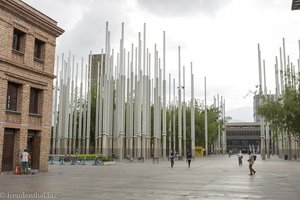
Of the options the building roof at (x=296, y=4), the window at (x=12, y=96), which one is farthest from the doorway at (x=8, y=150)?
the building roof at (x=296, y=4)

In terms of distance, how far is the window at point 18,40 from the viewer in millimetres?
22417

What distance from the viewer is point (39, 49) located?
24.4 m

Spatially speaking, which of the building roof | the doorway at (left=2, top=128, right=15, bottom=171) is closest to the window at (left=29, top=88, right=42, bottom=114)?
the doorway at (left=2, top=128, right=15, bottom=171)

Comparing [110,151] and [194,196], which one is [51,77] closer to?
[194,196]

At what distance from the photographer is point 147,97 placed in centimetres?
4794

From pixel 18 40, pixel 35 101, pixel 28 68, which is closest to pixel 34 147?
pixel 35 101

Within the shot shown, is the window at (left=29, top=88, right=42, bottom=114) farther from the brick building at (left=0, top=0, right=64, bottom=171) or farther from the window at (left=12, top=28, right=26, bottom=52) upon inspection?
the window at (left=12, top=28, right=26, bottom=52)

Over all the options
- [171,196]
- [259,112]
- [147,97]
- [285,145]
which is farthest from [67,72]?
[171,196]

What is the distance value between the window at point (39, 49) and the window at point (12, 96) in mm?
2878

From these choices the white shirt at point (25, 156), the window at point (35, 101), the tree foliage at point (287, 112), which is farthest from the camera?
the tree foliage at point (287, 112)

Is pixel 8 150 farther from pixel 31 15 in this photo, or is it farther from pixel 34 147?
pixel 31 15

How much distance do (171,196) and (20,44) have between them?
15.7m

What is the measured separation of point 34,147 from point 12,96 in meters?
3.83

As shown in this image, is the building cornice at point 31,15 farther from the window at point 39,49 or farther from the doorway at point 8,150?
the doorway at point 8,150
